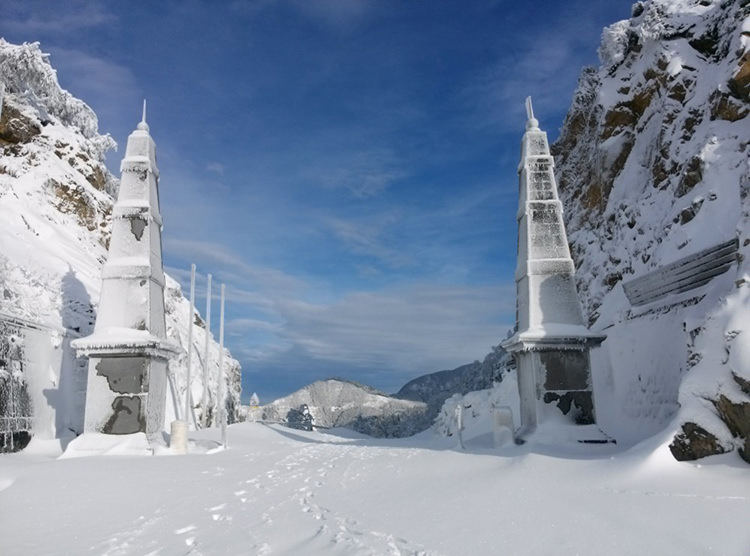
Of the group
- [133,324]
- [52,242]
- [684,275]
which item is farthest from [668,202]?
[52,242]

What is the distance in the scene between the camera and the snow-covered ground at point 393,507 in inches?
184

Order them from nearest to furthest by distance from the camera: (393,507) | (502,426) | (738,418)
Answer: (738,418), (393,507), (502,426)

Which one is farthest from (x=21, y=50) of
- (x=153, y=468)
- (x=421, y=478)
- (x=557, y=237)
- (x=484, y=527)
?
(x=484, y=527)

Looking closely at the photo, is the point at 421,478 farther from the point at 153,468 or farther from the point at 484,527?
the point at 153,468

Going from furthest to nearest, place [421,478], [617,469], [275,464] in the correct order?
[275,464]
[421,478]
[617,469]

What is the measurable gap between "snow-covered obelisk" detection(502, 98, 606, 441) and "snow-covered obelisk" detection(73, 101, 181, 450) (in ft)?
25.1

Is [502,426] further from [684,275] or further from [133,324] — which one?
[133,324]

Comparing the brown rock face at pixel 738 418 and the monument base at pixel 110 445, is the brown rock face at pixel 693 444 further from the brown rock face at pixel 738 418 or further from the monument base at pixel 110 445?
the monument base at pixel 110 445

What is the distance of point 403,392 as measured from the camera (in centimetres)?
6212

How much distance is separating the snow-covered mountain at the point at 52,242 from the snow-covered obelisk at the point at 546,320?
10.7 metres

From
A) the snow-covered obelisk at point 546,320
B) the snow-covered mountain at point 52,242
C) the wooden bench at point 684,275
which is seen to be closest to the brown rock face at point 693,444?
the snow-covered obelisk at point 546,320

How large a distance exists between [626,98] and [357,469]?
72.1 ft

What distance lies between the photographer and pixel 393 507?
6.23 meters

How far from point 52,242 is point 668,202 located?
20.9 m
